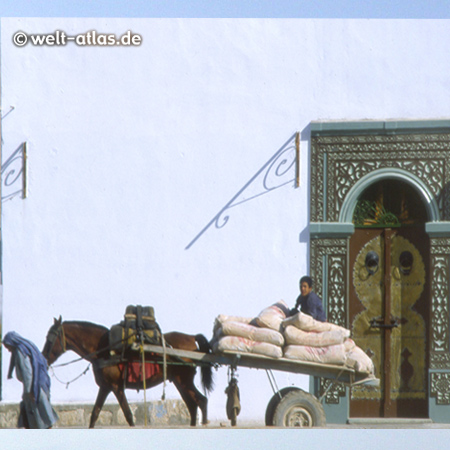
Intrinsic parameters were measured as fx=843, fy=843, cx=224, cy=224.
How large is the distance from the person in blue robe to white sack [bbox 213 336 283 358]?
1872 millimetres

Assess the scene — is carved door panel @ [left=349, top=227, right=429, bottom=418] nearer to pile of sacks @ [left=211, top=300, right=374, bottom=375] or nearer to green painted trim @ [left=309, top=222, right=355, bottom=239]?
green painted trim @ [left=309, top=222, right=355, bottom=239]

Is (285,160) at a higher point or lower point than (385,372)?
higher

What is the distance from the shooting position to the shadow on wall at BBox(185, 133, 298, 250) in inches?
360

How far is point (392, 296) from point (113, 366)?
10.3ft

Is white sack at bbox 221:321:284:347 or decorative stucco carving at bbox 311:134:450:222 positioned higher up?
decorative stucco carving at bbox 311:134:450:222

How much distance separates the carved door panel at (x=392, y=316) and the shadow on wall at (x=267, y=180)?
44.1 inches

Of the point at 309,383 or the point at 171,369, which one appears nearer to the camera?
the point at 171,369

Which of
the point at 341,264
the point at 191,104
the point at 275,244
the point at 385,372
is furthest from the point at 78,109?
the point at 385,372

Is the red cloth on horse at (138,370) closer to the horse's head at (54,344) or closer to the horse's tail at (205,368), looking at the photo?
the horse's tail at (205,368)

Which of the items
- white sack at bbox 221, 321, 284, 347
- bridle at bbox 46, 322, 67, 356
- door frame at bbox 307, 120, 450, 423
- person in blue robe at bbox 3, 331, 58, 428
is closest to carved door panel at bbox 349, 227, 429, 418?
door frame at bbox 307, 120, 450, 423

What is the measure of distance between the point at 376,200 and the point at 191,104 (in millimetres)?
2291

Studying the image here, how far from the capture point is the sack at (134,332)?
26.4 ft

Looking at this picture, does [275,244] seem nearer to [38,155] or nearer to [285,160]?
[285,160]

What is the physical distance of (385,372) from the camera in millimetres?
9188
